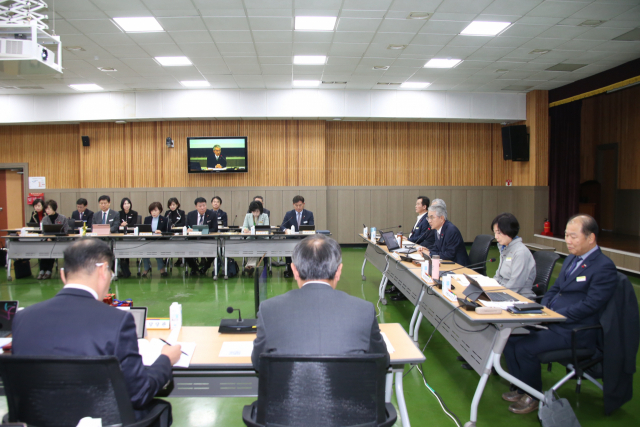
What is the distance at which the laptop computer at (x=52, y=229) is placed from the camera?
6844mm

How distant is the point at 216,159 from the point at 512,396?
844cm

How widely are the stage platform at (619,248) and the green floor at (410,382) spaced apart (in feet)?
2.45

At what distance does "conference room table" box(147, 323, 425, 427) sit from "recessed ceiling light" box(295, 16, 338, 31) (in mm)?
4746

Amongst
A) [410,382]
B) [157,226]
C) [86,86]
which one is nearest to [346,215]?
[157,226]

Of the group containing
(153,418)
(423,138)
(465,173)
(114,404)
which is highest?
(423,138)

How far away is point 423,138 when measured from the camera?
10602mm

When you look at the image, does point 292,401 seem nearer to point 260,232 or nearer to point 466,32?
point 260,232

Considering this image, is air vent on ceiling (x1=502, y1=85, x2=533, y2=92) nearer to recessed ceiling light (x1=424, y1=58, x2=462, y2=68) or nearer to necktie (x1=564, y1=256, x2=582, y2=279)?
recessed ceiling light (x1=424, y1=58, x2=462, y2=68)

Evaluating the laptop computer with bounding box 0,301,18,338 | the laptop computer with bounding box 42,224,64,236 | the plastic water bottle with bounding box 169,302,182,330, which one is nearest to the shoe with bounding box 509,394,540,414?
the plastic water bottle with bounding box 169,302,182,330

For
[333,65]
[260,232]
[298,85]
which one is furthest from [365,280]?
[298,85]

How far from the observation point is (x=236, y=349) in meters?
2.25

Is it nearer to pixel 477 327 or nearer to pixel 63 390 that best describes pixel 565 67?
pixel 477 327

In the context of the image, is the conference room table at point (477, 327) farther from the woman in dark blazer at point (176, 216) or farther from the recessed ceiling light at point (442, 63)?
the woman in dark blazer at point (176, 216)

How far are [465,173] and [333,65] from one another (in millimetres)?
5213
